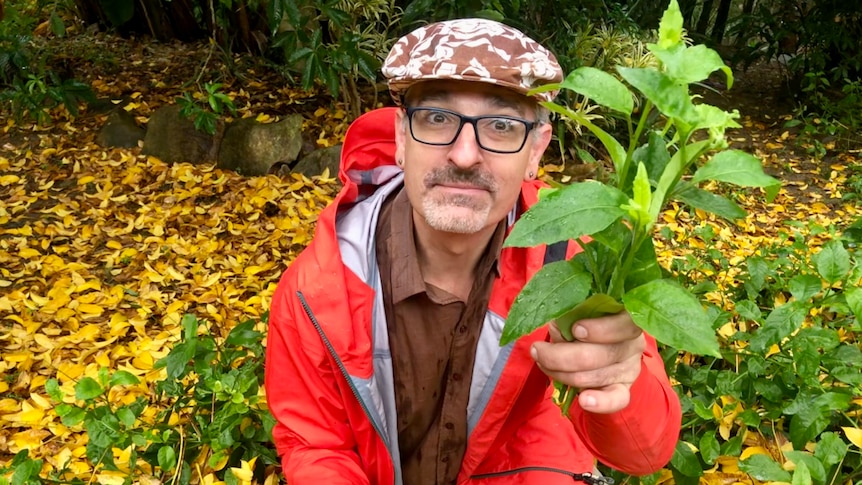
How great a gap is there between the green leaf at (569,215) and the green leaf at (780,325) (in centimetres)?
141

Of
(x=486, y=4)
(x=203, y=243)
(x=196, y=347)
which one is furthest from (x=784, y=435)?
(x=203, y=243)

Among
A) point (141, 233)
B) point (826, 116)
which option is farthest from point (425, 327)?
point (826, 116)

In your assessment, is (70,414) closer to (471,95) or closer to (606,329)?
(471,95)

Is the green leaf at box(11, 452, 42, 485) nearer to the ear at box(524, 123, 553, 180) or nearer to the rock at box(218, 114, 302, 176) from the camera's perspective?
the ear at box(524, 123, 553, 180)

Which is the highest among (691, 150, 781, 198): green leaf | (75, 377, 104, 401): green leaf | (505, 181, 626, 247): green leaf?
(691, 150, 781, 198): green leaf

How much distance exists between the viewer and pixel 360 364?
1.57 meters

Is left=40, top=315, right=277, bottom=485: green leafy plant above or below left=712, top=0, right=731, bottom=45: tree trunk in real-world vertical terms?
below

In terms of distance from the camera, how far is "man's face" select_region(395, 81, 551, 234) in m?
1.47

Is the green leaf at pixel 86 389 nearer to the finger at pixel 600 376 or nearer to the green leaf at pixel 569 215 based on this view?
the finger at pixel 600 376

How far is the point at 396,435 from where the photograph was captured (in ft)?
5.64

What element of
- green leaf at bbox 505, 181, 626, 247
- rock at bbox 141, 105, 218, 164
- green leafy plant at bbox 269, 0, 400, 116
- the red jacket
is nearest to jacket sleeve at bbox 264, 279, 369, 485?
the red jacket

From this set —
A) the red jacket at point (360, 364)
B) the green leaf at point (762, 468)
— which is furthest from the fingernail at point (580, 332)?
the green leaf at point (762, 468)

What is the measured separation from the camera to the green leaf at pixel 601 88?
773 millimetres

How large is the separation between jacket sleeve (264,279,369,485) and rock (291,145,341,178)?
275 centimetres
